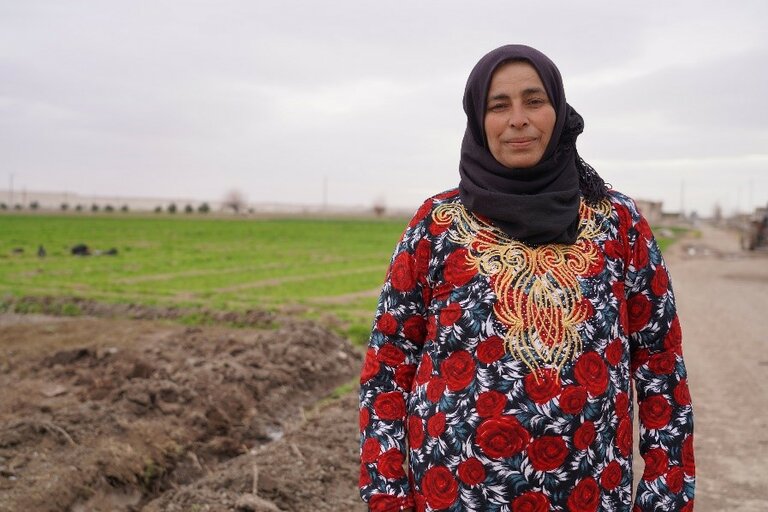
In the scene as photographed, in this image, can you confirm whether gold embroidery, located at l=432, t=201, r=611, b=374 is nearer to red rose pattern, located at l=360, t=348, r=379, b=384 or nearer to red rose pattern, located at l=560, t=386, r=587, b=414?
red rose pattern, located at l=560, t=386, r=587, b=414

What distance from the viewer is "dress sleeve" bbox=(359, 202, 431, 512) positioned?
6.36 feet

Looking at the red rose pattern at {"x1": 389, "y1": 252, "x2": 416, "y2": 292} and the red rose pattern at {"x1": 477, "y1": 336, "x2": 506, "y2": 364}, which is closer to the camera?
the red rose pattern at {"x1": 477, "y1": 336, "x2": 506, "y2": 364}

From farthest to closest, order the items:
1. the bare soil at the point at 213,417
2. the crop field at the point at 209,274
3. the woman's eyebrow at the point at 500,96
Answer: the crop field at the point at 209,274 → the bare soil at the point at 213,417 → the woman's eyebrow at the point at 500,96

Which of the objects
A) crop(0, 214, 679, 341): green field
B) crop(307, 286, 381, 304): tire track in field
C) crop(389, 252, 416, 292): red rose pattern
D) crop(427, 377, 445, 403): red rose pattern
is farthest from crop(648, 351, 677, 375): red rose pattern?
crop(307, 286, 381, 304): tire track in field

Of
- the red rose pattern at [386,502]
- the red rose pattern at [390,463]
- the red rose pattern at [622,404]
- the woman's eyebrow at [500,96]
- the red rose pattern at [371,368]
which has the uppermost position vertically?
the woman's eyebrow at [500,96]

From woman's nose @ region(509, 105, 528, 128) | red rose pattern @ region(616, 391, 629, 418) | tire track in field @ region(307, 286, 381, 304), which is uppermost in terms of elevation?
woman's nose @ region(509, 105, 528, 128)

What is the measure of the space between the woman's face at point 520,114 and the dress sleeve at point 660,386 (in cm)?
36

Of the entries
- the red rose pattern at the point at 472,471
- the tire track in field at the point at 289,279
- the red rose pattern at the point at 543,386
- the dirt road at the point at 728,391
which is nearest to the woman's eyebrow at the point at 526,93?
the red rose pattern at the point at 543,386

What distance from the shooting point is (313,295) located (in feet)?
46.5

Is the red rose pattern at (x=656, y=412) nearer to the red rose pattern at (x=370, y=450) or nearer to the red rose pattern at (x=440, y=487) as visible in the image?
the red rose pattern at (x=440, y=487)

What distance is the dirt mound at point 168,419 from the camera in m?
4.47

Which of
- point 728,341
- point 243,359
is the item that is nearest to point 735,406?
point 728,341

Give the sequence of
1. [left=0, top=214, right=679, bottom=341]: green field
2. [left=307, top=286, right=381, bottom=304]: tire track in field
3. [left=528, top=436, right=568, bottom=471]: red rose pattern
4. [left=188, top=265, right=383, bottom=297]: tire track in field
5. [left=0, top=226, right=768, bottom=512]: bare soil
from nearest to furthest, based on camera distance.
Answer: [left=528, top=436, right=568, bottom=471]: red rose pattern → [left=0, top=226, right=768, bottom=512]: bare soil → [left=0, top=214, right=679, bottom=341]: green field → [left=307, top=286, right=381, bottom=304]: tire track in field → [left=188, top=265, right=383, bottom=297]: tire track in field

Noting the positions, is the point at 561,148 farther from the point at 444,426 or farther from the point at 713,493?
the point at 713,493
